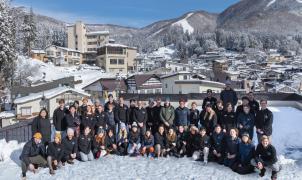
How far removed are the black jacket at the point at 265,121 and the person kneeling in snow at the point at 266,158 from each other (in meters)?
1.08

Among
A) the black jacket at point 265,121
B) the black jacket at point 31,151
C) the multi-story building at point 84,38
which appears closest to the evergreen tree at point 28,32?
the multi-story building at point 84,38

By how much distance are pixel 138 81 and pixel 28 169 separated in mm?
39487

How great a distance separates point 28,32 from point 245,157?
247 feet

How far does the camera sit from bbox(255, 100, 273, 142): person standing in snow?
411 inches

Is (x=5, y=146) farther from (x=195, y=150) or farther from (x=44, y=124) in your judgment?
(x=195, y=150)

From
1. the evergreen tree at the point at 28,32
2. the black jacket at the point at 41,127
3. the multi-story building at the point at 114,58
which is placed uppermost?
the evergreen tree at the point at 28,32

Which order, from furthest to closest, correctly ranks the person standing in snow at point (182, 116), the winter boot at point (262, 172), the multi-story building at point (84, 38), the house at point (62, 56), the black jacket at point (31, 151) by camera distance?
the multi-story building at point (84, 38) → the house at point (62, 56) → the person standing in snow at point (182, 116) → the black jacket at point (31, 151) → the winter boot at point (262, 172)

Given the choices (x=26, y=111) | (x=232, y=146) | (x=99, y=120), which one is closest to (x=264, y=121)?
(x=232, y=146)

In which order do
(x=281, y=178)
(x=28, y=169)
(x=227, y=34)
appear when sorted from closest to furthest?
(x=281, y=178) < (x=28, y=169) < (x=227, y=34)

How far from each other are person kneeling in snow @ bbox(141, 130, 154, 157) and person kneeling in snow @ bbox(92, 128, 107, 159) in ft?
4.13

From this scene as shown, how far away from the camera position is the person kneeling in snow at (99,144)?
1109cm

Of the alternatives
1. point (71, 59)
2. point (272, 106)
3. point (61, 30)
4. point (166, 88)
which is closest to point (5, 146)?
point (272, 106)

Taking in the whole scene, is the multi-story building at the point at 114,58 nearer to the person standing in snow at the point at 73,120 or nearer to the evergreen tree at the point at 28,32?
the evergreen tree at the point at 28,32

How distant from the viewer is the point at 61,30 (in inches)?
5684
